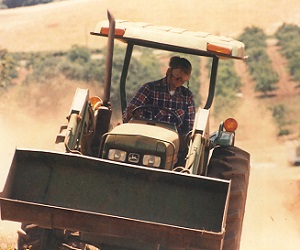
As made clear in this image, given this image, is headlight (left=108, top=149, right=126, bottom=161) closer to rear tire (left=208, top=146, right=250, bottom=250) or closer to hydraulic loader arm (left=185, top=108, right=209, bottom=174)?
hydraulic loader arm (left=185, top=108, right=209, bottom=174)

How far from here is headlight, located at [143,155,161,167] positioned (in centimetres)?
925

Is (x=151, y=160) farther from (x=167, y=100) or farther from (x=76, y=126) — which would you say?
(x=167, y=100)

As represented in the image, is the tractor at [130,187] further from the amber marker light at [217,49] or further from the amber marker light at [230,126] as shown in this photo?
the amber marker light at [230,126]

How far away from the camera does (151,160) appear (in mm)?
9258

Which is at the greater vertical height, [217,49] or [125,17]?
[125,17]

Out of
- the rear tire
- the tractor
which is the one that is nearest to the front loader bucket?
the tractor

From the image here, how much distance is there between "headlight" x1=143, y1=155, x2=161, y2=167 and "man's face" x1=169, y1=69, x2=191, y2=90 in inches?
59.1

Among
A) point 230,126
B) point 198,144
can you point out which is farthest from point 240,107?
point 198,144

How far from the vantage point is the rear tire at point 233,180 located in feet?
31.3

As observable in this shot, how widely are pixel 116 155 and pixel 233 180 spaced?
1.24 metres

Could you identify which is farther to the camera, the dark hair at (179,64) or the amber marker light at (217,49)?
the dark hair at (179,64)

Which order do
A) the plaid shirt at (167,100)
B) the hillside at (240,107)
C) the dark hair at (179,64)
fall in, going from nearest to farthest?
the plaid shirt at (167,100) → the dark hair at (179,64) → the hillside at (240,107)

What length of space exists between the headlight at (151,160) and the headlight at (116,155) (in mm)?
A: 206

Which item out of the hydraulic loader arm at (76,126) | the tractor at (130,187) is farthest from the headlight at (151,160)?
the hydraulic loader arm at (76,126)
